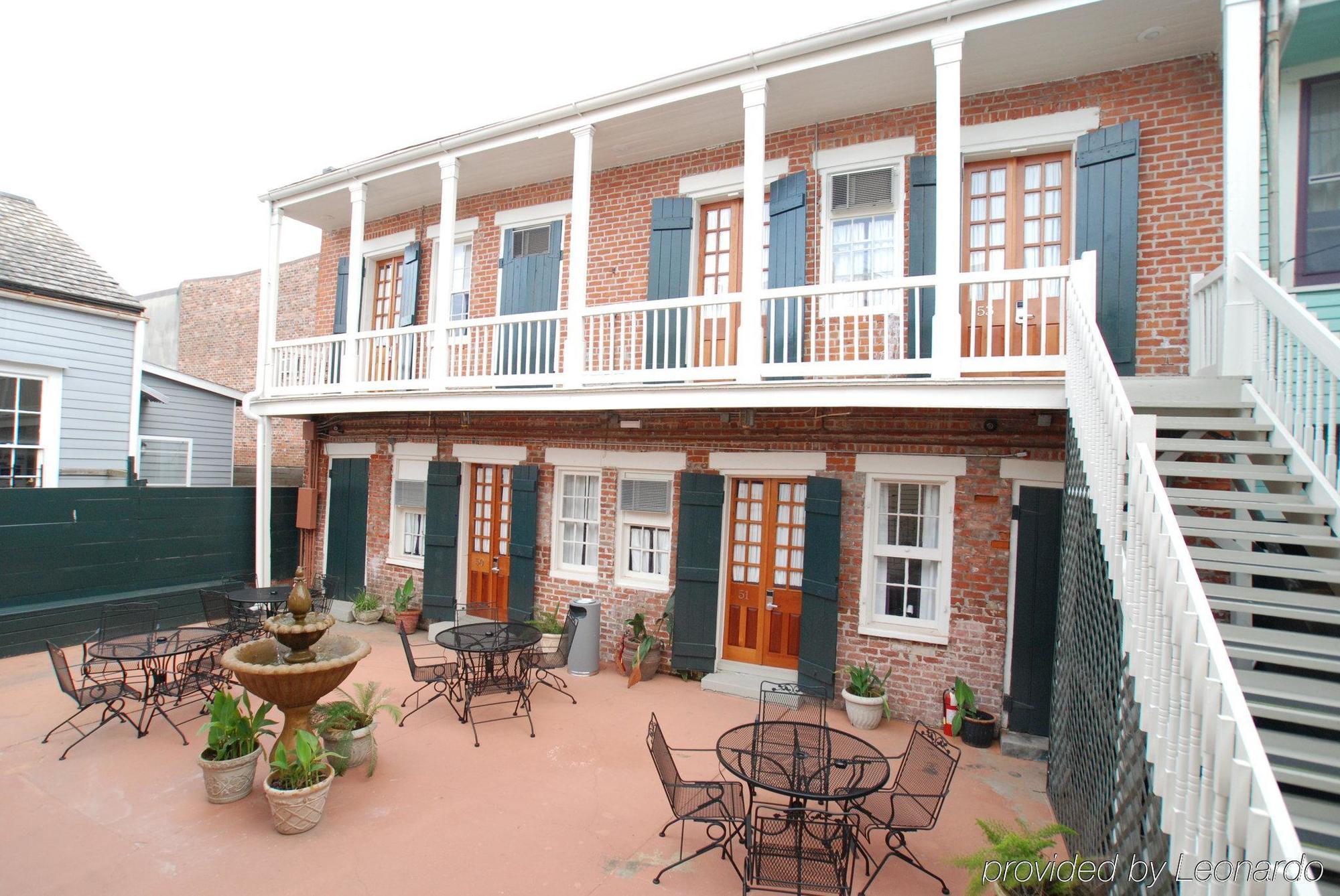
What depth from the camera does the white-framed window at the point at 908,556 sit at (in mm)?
6918

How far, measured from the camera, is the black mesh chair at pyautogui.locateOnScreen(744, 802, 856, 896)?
12.8ft

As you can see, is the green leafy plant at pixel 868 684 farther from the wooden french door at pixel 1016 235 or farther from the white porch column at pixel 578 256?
the white porch column at pixel 578 256

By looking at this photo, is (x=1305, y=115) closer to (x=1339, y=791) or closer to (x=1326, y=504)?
(x=1326, y=504)

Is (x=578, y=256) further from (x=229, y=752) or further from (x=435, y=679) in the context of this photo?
(x=229, y=752)

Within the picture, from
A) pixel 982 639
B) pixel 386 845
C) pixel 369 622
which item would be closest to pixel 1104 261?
pixel 982 639

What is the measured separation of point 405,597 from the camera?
10.2 meters

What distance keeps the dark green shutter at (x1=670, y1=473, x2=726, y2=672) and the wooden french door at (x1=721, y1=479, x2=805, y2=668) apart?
0.80 ft

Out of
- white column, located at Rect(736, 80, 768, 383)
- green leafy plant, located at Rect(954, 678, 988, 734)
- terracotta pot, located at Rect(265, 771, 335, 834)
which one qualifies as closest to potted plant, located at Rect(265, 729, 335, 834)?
terracotta pot, located at Rect(265, 771, 335, 834)

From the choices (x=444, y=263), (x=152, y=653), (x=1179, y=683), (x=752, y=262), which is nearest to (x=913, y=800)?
(x=1179, y=683)

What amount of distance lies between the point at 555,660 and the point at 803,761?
3463 millimetres

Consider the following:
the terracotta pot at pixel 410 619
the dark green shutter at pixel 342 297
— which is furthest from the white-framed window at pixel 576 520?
the dark green shutter at pixel 342 297

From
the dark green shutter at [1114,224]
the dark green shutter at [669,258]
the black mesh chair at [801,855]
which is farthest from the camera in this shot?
the dark green shutter at [669,258]

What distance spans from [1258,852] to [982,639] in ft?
16.2

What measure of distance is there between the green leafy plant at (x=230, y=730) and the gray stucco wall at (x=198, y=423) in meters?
10.1
